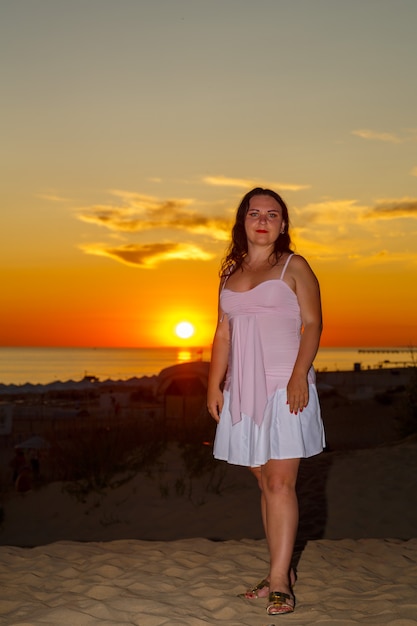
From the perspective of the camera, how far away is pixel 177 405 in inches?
1001

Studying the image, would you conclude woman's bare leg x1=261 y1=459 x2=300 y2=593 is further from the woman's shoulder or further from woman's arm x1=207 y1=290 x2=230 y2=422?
the woman's shoulder

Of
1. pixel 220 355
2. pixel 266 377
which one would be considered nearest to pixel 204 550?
pixel 220 355

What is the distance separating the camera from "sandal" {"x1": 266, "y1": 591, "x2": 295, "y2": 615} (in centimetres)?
429

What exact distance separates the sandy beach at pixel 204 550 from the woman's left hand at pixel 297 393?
3.66 ft

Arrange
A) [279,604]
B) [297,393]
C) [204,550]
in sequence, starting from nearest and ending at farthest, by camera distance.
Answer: [297,393] < [279,604] < [204,550]

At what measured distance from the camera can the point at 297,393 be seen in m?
4.18

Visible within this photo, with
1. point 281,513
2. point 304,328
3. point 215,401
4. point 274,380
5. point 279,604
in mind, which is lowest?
point 279,604

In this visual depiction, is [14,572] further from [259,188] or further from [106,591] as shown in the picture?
[259,188]

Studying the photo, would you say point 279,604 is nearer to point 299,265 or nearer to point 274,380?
point 274,380

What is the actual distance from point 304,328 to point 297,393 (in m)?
0.36

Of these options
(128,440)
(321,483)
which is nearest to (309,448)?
(321,483)

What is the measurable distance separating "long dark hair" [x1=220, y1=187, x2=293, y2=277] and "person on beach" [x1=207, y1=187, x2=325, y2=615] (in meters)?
0.02

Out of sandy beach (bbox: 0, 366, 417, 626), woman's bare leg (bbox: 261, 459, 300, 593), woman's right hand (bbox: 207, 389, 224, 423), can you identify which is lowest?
sandy beach (bbox: 0, 366, 417, 626)

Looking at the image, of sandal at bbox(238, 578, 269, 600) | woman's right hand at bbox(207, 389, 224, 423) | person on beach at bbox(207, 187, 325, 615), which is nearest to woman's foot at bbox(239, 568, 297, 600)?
sandal at bbox(238, 578, 269, 600)
